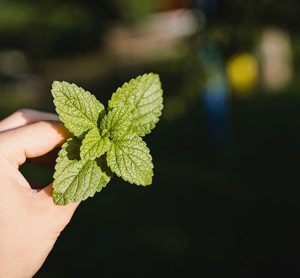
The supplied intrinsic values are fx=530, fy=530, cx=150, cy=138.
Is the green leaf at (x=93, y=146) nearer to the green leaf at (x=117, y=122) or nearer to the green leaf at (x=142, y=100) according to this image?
the green leaf at (x=117, y=122)

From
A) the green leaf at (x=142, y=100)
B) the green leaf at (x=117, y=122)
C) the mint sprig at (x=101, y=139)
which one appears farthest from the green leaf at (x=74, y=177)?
the green leaf at (x=142, y=100)

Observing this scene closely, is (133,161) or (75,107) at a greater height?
(75,107)

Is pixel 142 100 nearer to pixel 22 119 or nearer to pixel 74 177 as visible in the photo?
pixel 74 177

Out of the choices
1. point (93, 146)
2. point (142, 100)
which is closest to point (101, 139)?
point (93, 146)

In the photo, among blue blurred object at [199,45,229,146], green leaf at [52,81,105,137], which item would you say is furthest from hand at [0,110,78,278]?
blue blurred object at [199,45,229,146]

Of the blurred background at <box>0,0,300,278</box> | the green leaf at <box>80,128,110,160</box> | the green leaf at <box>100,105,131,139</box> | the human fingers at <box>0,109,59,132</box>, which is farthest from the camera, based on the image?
the blurred background at <box>0,0,300,278</box>

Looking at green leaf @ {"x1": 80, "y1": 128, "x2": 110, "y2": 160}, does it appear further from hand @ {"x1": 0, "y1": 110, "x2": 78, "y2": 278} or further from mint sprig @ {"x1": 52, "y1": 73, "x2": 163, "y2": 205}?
hand @ {"x1": 0, "y1": 110, "x2": 78, "y2": 278}
